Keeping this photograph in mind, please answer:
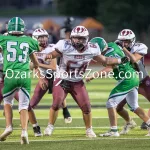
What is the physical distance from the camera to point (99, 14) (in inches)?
1997

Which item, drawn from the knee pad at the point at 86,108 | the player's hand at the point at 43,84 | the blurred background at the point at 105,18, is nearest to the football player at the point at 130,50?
the knee pad at the point at 86,108

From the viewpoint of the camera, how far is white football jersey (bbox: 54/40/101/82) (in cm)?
1335

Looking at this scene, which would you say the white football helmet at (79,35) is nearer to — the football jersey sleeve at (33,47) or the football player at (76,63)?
the football player at (76,63)

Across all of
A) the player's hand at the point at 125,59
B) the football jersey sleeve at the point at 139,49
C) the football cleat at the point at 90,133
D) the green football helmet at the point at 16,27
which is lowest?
the football cleat at the point at 90,133

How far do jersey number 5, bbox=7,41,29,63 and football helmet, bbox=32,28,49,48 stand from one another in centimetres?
222

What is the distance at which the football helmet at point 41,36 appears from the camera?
14.8 meters

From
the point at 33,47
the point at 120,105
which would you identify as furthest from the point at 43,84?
the point at 33,47

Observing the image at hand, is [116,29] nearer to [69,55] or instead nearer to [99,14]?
[99,14]

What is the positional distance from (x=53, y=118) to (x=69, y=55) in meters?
1.18

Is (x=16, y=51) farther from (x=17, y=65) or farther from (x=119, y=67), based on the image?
(x=119, y=67)

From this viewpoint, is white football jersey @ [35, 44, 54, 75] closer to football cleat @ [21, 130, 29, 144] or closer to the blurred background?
football cleat @ [21, 130, 29, 144]

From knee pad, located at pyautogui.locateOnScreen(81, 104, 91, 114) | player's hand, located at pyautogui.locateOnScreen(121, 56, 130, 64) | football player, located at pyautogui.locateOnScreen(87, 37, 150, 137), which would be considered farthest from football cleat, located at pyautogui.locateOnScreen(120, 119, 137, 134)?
player's hand, located at pyautogui.locateOnScreen(121, 56, 130, 64)

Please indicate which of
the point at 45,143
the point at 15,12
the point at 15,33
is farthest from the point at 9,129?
the point at 15,12

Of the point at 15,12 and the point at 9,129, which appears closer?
the point at 9,129
